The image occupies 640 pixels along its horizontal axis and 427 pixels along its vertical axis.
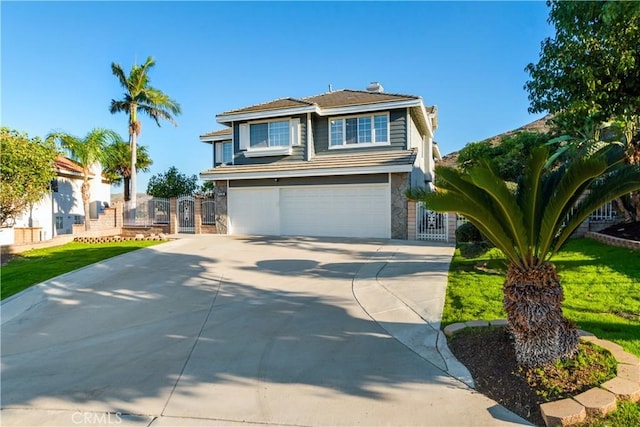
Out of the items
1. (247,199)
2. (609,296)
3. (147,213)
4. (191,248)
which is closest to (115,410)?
(609,296)

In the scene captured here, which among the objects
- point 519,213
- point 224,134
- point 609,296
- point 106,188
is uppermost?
point 224,134

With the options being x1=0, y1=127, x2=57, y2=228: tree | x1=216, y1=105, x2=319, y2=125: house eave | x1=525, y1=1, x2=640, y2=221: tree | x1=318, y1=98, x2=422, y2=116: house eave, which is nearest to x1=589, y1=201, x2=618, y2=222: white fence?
x1=525, y1=1, x2=640, y2=221: tree

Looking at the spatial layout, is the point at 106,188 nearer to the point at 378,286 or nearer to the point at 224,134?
the point at 224,134

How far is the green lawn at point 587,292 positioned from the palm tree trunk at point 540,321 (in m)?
0.82

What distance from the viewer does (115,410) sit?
3.84 metres

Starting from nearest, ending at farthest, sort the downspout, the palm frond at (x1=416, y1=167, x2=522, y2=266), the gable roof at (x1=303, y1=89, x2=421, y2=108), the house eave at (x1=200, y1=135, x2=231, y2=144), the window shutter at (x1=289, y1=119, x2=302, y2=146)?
the palm frond at (x1=416, y1=167, x2=522, y2=266) → the gable roof at (x1=303, y1=89, x2=421, y2=108) → the downspout → the window shutter at (x1=289, y1=119, x2=302, y2=146) → the house eave at (x1=200, y1=135, x2=231, y2=144)

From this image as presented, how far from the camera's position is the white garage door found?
16.2 meters

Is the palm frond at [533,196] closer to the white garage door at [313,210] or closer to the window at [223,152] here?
the white garage door at [313,210]

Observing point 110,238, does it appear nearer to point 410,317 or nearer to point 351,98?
point 351,98

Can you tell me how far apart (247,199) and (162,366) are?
14.2 metres

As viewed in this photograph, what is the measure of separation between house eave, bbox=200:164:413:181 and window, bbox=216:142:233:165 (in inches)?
270

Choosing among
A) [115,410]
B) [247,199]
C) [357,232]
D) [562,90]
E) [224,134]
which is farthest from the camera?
[224,134]

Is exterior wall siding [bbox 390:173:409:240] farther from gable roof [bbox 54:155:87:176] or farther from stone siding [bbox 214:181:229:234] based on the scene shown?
gable roof [bbox 54:155:87:176]

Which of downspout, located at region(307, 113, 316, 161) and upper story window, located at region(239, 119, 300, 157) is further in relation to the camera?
upper story window, located at region(239, 119, 300, 157)
